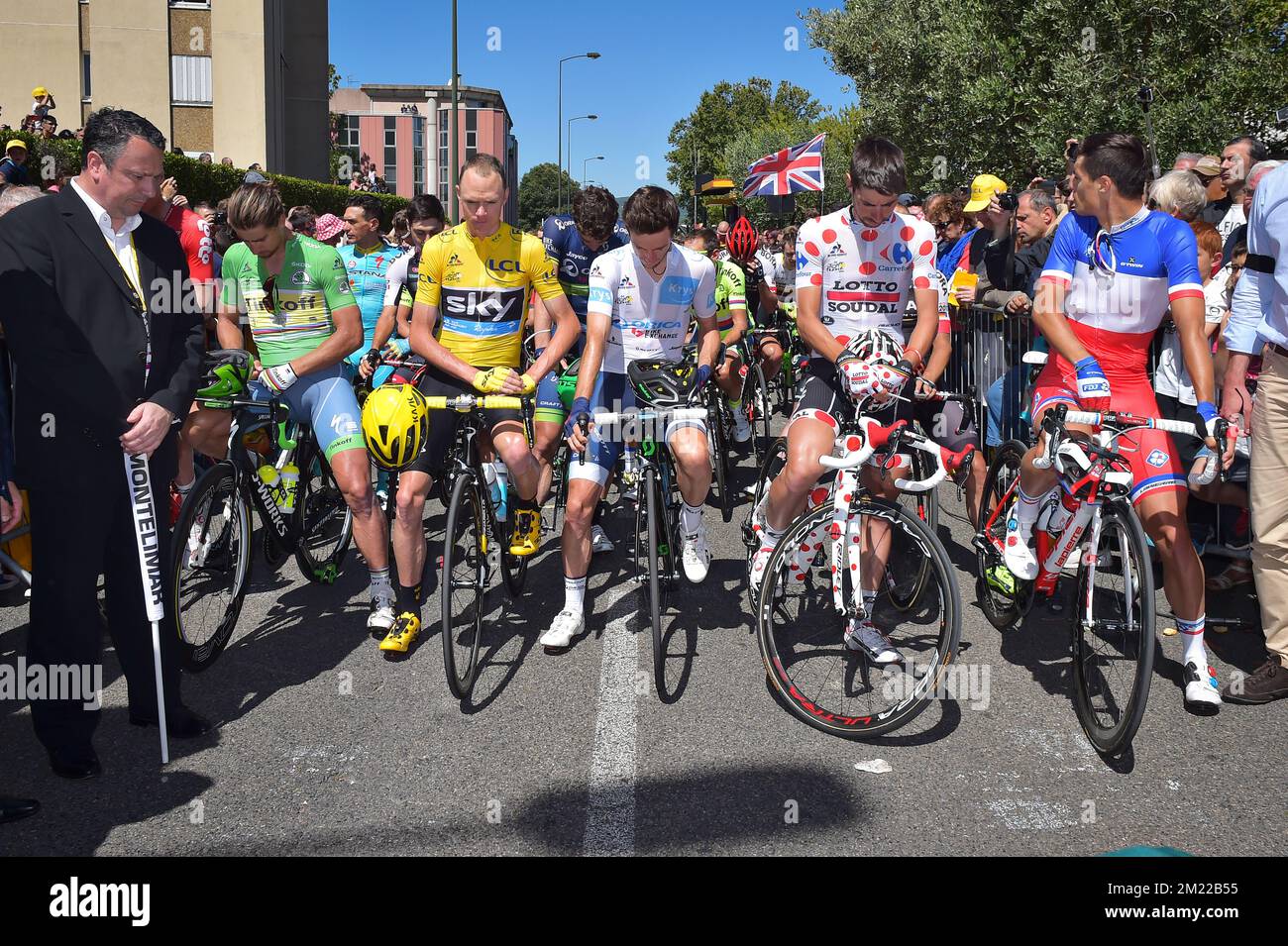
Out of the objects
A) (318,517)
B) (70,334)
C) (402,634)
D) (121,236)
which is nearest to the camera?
(70,334)

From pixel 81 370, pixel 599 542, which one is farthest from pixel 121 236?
pixel 599 542

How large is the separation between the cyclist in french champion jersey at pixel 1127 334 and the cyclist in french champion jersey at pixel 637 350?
1622 mm

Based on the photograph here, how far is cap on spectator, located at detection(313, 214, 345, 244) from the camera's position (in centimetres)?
1075

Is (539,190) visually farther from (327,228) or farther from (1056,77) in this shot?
(327,228)

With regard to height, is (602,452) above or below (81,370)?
below

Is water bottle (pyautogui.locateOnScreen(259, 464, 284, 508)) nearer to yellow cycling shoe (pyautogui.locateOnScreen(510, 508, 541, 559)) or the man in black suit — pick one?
yellow cycling shoe (pyautogui.locateOnScreen(510, 508, 541, 559))

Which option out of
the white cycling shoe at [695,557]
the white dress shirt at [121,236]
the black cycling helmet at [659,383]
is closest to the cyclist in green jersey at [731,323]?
the white cycling shoe at [695,557]

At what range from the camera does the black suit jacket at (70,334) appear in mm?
3826

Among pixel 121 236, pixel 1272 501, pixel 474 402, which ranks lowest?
pixel 1272 501

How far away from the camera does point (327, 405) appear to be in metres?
5.77

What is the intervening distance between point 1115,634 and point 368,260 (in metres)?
6.82

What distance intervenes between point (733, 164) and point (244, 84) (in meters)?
37.7

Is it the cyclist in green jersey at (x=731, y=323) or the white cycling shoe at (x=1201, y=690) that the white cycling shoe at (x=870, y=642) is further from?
the cyclist in green jersey at (x=731, y=323)

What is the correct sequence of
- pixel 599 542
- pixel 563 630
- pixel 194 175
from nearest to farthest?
pixel 563 630 → pixel 599 542 → pixel 194 175
